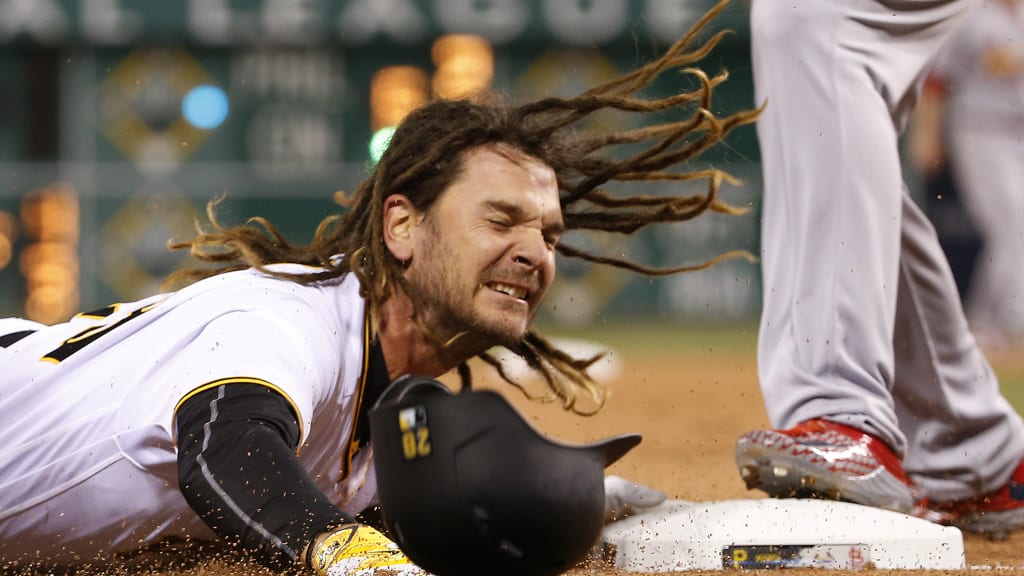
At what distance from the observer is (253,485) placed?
1.56 metres

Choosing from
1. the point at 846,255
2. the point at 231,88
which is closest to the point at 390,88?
the point at 231,88

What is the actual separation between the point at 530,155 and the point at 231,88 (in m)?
6.97

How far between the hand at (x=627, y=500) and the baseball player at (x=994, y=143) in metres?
6.61

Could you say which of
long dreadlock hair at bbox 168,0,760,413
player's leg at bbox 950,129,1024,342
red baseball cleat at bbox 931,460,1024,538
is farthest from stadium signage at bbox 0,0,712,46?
long dreadlock hair at bbox 168,0,760,413

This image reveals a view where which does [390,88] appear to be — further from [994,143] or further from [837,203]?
[837,203]

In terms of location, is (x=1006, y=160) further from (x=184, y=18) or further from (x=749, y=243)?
(x=184, y=18)

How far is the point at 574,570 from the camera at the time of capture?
202cm

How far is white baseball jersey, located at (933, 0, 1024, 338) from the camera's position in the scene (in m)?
8.62

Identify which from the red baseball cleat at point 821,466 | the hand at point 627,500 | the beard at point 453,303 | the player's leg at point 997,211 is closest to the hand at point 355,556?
the beard at point 453,303

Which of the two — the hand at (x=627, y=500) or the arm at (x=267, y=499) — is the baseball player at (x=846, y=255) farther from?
the arm at (x=267, y=499)

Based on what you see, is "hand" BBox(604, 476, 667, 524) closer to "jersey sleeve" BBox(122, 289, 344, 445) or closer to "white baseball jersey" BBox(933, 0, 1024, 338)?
"jersey sleeve" BBox(122, 289, 344, 445)

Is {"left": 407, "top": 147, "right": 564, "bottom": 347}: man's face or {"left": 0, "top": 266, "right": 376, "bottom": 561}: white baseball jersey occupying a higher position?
{"left": 407, "top": 147, "right": 564, "bottom": 347}: man's face

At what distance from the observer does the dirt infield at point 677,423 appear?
6.98ft

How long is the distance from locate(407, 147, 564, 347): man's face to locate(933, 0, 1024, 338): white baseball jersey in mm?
7056
